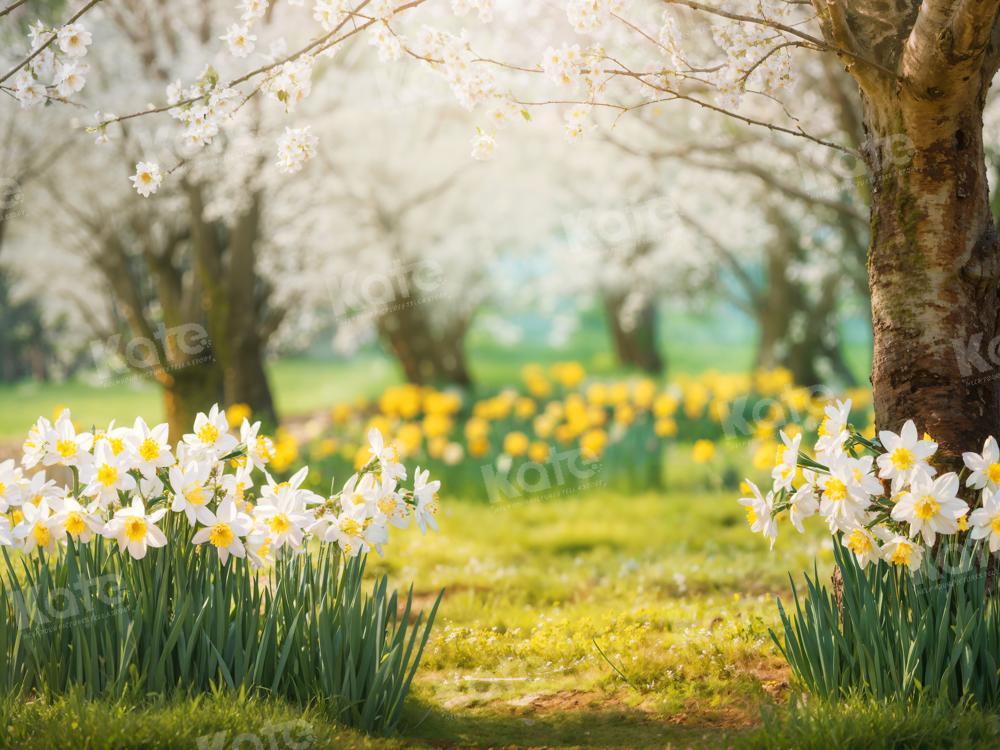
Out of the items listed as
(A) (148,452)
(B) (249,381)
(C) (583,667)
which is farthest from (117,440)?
(B) (249,381)

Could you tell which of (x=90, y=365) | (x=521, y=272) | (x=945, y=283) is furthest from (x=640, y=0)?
(x=90, y=365)

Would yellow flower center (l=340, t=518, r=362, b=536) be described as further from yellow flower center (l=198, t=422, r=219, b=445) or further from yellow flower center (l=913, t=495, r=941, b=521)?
yellow flower center (l=913, t=495, r=941, b=521)

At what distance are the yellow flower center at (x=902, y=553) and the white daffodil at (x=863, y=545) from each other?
0.17 ft

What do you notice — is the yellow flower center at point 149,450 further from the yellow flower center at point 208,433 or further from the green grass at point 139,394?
the green grass at point 139,394

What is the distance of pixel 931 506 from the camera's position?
9.72 feet

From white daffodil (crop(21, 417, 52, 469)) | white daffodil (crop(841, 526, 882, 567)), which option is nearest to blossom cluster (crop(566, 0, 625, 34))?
white daffodil (crop(841, 526, 882, 567))

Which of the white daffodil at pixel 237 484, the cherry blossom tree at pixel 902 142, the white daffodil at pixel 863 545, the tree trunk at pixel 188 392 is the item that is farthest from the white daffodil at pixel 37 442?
the tree trunk at pixel 188 392

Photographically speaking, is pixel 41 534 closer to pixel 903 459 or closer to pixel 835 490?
pixel 835 490

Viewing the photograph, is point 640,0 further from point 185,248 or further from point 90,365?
point 90,365

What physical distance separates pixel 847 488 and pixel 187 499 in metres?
2.18

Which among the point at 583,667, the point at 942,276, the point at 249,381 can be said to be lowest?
the point at 583,667

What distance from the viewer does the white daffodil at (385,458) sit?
3293mm

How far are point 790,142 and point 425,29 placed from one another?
20.4ft

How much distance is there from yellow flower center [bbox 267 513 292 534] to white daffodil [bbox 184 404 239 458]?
0.34 m
